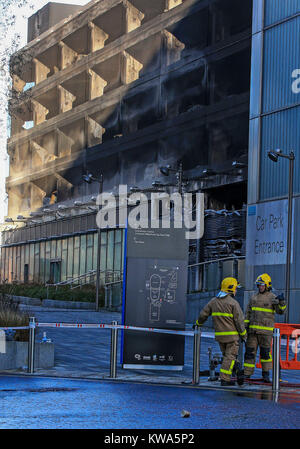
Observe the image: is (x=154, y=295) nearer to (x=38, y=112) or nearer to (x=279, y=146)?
(x=279, y=146)

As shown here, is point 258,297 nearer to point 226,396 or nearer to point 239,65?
point 226,396

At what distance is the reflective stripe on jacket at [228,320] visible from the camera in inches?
556

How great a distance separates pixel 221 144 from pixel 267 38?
12.9 metres

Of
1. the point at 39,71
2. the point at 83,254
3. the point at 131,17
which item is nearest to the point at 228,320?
the point at 83,254

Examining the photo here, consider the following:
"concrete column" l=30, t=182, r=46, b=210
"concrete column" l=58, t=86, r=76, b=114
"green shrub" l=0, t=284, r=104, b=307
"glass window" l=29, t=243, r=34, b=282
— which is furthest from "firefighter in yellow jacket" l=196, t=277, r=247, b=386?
"concrete column" l=30, t=182, r=46, b=210

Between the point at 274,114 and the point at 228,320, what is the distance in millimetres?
26070

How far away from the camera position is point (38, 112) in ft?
250

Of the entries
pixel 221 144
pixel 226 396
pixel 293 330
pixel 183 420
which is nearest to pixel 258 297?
pixel 293 330

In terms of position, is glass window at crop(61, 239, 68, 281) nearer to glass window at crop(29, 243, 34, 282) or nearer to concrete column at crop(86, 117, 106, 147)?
glass window at crop(29, 243, 34, 282)

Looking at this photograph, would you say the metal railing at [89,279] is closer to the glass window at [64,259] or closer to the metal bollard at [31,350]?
the glass window at [64,259]

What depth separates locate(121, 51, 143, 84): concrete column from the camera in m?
62.8

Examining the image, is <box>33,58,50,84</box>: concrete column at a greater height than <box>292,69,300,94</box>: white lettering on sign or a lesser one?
greater

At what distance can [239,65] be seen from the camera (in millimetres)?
51844

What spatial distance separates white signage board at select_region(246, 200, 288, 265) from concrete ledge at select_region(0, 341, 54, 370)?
21761mm
